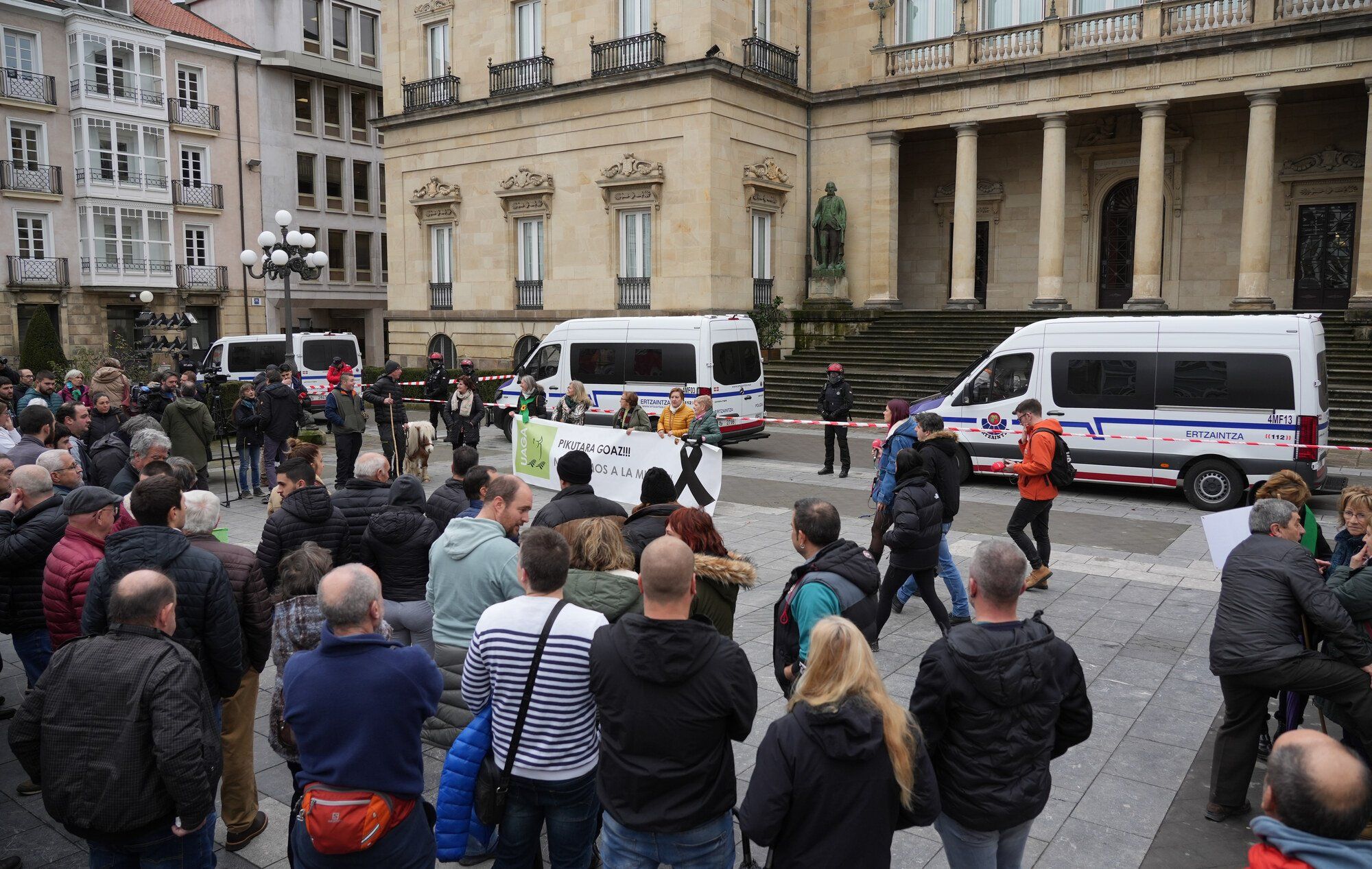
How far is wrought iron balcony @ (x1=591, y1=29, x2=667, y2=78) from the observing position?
26.0 metres

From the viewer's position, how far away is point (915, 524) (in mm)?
7523

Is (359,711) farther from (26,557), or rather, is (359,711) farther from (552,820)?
(26,557)

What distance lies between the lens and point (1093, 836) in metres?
5.08

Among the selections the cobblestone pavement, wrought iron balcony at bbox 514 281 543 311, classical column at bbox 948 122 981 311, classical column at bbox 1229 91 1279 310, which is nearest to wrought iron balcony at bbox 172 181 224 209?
wrought iron balcony at bbox 514 281 543 311

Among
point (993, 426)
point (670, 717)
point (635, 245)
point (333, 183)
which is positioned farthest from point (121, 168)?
point (670, 717)

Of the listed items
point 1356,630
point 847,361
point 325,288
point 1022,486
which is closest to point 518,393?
point 847,361

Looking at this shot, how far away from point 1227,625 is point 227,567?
204 inches

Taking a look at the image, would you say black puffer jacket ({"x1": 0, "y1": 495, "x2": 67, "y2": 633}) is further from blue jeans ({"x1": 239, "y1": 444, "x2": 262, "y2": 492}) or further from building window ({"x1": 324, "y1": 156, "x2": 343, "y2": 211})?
building window ({"x1": 324, "y1": 156, "x2": 343, "y2": 211})

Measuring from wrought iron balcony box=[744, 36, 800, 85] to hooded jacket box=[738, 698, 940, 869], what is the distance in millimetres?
25528

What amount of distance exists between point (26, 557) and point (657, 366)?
1354cm

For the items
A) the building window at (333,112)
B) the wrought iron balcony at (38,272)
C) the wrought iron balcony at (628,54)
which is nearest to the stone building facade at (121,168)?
the wrought iron balcony at (38,272)

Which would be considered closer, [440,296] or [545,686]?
[545,686]

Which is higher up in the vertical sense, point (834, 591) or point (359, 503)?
point (359, 503)

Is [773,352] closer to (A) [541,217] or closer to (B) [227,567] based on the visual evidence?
(A) [541,217]
